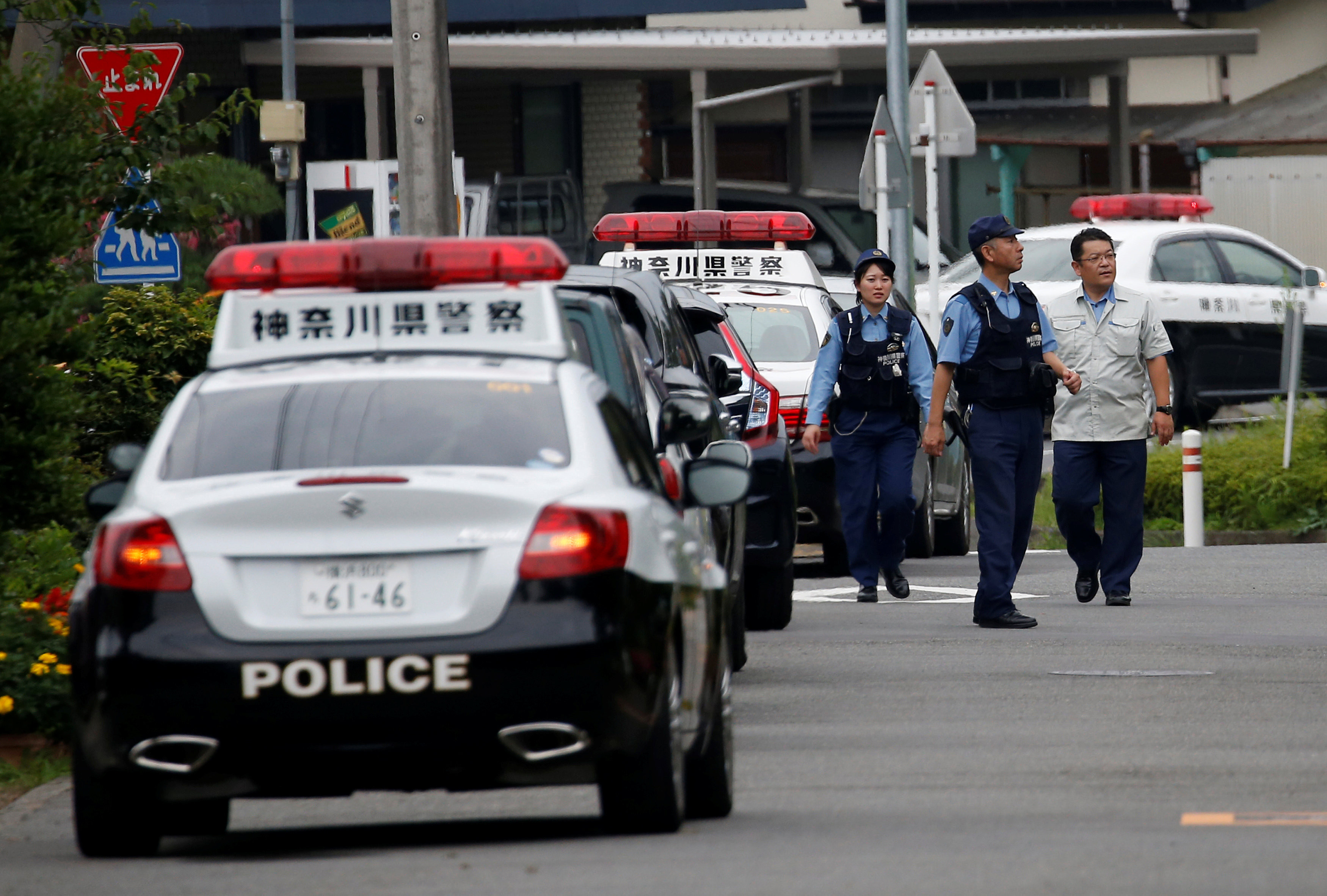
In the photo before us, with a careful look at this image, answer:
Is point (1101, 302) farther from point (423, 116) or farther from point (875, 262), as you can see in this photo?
point (423, 116)

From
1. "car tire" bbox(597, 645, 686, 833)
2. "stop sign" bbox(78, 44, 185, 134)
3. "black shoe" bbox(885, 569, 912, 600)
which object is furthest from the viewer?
"black shoe" bbox(885, 569, 912, 600)

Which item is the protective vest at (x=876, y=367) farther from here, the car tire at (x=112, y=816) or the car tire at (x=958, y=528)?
the car tire at (x=112, y=816)

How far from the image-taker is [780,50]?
29.6m

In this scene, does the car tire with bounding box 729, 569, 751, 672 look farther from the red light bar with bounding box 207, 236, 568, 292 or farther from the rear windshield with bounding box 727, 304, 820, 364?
the rear windshield with bounding box 727, 304, 820, 364

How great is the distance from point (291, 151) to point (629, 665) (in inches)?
923

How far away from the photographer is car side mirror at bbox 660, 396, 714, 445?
7621 mm

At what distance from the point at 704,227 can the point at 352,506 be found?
11.1 meters

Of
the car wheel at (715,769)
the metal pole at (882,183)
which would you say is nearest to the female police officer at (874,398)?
the car wheel at (715,769)

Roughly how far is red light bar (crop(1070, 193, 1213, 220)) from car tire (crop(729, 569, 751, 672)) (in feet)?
35.6

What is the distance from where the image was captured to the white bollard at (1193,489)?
16047mm

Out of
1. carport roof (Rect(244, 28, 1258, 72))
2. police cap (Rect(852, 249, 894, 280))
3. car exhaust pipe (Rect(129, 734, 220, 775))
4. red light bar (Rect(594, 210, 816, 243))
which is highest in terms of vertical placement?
carport roof (Rect(244, 28, 1258, 72))

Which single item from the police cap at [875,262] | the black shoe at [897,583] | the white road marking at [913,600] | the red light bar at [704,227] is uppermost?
the red light bar at [704,227]

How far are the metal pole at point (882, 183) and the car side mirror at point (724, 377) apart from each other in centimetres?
779

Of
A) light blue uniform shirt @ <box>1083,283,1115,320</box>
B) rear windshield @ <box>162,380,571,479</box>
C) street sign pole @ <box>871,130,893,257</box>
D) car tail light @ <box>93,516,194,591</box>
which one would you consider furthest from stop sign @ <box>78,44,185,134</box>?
street sign pole @ <box>871,130,893,257</box>
